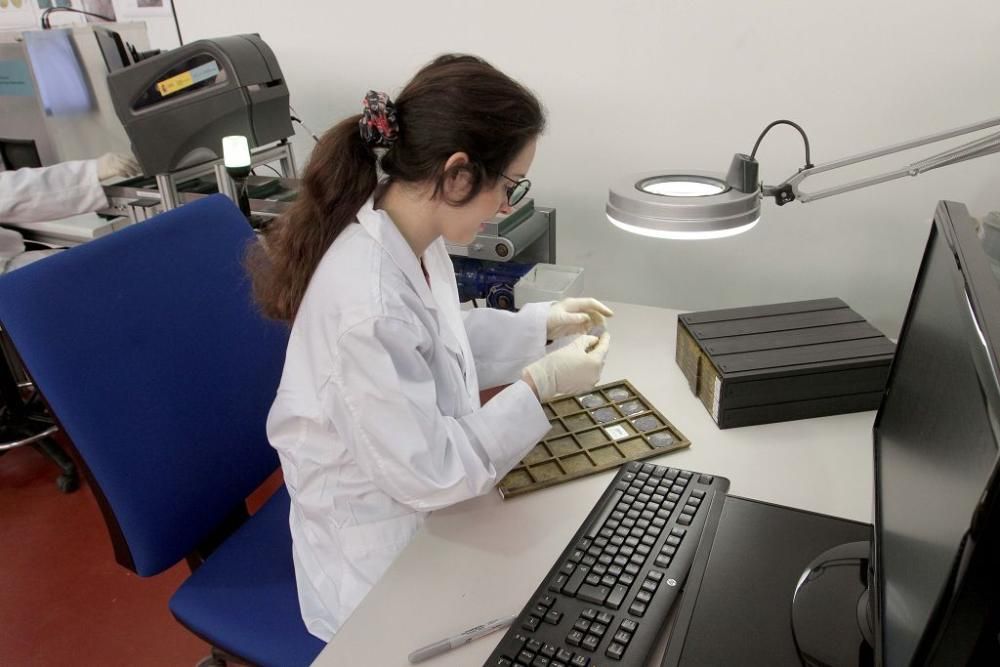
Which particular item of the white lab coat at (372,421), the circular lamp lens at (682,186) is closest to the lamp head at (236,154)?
the white lab coat at (372,421)

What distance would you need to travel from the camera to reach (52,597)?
1704mm

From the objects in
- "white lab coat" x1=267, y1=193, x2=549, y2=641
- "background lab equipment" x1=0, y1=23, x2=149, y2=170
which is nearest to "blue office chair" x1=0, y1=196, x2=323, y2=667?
"white lab coat" x1=267, y1=193, x2=549, y2=641

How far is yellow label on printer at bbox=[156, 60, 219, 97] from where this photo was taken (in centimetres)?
146

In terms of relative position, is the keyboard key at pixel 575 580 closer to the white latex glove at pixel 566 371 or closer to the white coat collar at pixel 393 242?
the white latex glove at pixel 566 371

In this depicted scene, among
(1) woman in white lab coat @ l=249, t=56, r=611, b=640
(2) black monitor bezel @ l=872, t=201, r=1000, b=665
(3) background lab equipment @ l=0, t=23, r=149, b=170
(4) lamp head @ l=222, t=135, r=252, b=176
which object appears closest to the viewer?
(2) black monitor bezel @ l=872, t=201, r=1000, b=665

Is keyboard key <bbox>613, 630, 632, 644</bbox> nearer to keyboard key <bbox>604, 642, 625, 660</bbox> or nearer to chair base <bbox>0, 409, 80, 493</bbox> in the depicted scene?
keyboard key <bbox>604, 642, 625, 660</bbox>

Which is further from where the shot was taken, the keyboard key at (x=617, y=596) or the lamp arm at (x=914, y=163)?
the lamp arm at (x=914, y=163)

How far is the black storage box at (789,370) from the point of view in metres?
1.05

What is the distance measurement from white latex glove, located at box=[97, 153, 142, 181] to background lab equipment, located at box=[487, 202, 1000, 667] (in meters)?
1.52

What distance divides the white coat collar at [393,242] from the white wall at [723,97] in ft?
2.61

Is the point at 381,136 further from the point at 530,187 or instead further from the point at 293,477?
the point at 530,187

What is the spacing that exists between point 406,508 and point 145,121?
104cm

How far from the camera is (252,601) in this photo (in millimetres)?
1013

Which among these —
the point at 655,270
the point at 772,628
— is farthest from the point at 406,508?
the point at 655,270
